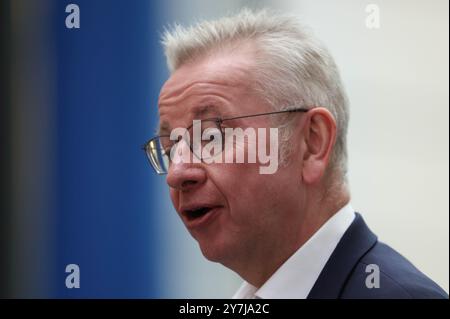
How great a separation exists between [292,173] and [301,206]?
0.09 m

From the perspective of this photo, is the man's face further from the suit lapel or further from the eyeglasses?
the suit lapel

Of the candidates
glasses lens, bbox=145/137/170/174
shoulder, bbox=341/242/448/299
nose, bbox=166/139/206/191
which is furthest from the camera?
glasses lens, bbox=145/137/170/174

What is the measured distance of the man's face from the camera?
1.68 m

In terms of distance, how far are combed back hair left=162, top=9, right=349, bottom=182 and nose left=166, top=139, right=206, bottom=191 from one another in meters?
0.22

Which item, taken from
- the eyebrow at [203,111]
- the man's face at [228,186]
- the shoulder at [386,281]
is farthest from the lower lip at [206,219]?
the shoulder at [386,281]

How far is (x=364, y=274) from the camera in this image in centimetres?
159

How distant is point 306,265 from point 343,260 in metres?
0.10

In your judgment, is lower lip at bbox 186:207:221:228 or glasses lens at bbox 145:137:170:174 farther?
glasses lens at bbox 145:137:170:174

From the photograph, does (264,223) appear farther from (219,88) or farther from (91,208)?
(91,208)

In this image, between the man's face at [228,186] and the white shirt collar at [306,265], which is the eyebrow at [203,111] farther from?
the white shirt collar at [306,265]

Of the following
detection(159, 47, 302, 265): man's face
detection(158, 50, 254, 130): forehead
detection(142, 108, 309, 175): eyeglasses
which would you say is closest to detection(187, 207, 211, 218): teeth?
detection(159, 47, 302, 265): man's face

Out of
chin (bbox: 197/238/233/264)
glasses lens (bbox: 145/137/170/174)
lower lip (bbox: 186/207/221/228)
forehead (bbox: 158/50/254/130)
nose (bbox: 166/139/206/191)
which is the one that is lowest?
chin (bbox: 197/238/233/264)

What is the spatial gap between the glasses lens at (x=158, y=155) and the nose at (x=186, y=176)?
0.46ft

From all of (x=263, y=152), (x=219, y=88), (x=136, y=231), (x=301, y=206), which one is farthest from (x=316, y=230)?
(x=136, y=231)
